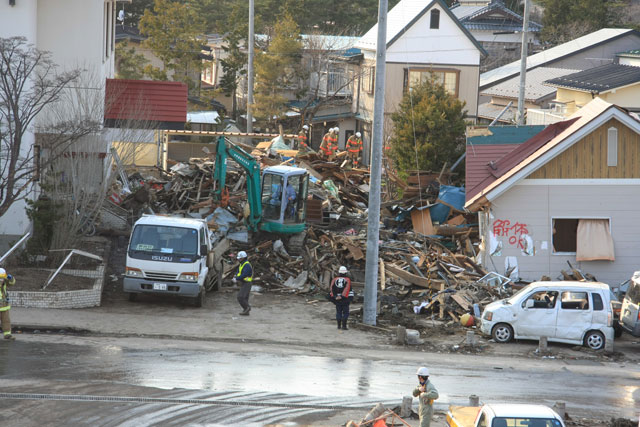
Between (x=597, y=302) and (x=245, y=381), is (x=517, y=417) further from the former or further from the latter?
(x=597, y=302)

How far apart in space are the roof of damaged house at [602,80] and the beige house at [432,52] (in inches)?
336

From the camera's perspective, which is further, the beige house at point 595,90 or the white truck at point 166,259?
the beige house at point 595,90

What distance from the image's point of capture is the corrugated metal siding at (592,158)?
2464cm

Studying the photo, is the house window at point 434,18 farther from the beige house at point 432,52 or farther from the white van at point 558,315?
the white van at point 558,315

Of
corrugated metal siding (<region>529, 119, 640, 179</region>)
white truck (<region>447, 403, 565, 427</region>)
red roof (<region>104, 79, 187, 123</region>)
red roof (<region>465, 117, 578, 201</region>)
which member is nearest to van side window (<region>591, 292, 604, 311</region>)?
corrugated metal siding (<region>529, 119, 640, 179</region>)

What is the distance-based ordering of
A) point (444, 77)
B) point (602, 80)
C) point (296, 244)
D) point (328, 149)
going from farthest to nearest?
point (444, 77) → point (602, 80) → point (328, 149) → point (296, 244)

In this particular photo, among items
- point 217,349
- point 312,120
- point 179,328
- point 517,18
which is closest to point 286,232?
point 179,328

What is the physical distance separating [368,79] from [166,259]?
32.4m

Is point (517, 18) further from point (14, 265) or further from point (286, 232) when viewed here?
point (14, 265)

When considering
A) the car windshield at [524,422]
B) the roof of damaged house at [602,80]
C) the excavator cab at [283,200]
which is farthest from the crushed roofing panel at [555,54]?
the car windshield at [524,422]

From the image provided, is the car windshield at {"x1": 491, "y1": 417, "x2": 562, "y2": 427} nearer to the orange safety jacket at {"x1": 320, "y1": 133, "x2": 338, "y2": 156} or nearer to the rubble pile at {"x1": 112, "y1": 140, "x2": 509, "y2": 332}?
the rubble pile at {"x1": 112, "y1": 140, "x2": 509, "y2": 332}

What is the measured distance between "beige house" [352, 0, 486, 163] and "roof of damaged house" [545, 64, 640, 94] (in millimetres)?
8546

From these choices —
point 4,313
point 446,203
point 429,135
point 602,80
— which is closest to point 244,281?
point 4,313

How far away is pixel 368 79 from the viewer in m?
50.8
